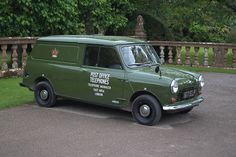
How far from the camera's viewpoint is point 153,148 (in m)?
7.49

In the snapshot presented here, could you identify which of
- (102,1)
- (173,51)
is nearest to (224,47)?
Result: (173,51)

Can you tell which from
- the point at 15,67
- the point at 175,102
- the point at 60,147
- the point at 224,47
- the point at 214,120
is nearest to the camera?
the point at 60,147

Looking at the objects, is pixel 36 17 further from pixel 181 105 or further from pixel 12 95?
pixel 181 105

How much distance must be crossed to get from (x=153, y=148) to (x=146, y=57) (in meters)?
3.11

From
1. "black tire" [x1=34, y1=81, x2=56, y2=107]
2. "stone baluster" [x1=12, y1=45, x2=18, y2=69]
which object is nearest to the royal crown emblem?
"black tire" [x1=34, y1=81, x2=56, y2=107]

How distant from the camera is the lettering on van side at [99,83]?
962 cm

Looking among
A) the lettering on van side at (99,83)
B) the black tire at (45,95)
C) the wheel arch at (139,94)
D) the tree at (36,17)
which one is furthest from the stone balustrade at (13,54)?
the wheel arch at (139,94)

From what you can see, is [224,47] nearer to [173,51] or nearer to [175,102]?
[173,51]

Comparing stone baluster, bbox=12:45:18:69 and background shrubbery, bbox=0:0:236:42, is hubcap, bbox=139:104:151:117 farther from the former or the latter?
background shrubbery, bbox=0:0:236:42

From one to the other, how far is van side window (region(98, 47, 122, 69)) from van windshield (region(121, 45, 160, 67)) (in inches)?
6.6

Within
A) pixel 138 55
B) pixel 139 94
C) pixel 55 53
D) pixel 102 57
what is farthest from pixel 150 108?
pixel 55 53

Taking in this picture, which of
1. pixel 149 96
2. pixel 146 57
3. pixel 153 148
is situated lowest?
pixel 153 148

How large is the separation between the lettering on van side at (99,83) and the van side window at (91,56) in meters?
0.30

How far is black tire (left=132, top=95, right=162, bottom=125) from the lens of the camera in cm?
901
